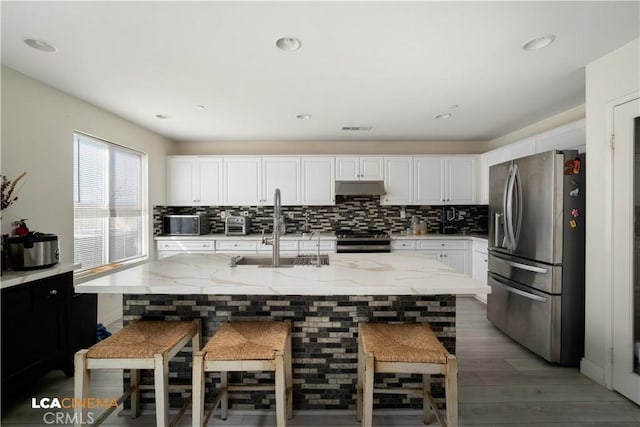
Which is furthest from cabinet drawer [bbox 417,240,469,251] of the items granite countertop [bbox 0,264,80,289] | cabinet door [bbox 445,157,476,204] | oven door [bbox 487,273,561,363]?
granite countertop [bbox 0,264,80,289]

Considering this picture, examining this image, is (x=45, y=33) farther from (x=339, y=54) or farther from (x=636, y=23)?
(x=636, y=23)

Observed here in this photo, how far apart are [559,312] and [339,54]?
2657 mm

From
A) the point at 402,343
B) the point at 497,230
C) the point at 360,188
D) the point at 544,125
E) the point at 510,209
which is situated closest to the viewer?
the point at 402,343

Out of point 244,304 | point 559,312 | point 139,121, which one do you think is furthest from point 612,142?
point 139,121

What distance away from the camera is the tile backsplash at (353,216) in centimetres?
505

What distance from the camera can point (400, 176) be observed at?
15.7ft

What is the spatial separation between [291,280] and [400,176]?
3.54 metres

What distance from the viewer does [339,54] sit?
7.07 ft

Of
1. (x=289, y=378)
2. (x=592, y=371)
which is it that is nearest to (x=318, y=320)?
(x=289, y=378)

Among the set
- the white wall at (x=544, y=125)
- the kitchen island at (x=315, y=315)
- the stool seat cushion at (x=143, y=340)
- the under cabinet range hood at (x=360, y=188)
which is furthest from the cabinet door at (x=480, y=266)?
the stool seat cushion at (x=143, y=340)

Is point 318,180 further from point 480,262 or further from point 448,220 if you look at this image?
point 480,262

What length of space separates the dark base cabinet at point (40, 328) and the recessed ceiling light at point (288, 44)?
230cm

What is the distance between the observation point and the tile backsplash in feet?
16.6

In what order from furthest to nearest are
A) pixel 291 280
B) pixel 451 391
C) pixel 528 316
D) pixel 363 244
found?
pixel 363 244 < pixel 528 316 < pixel 291 280 < pixel 451 391
